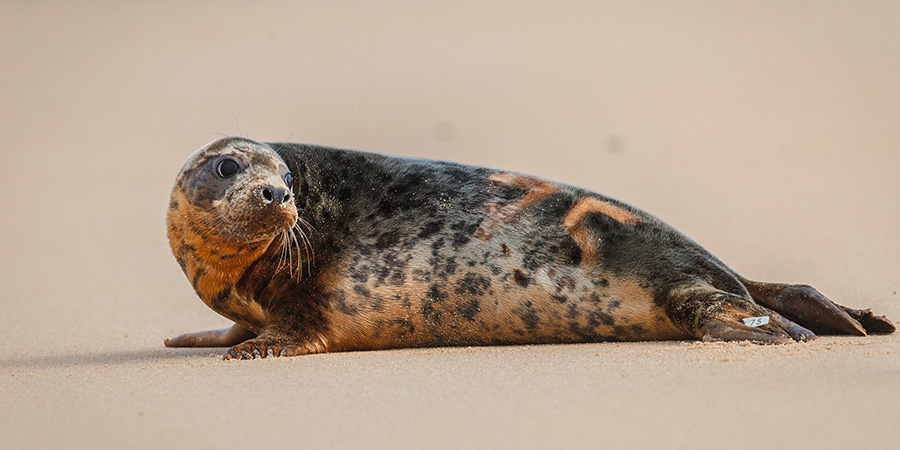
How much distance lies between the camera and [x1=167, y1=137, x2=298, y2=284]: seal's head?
13.7 feet

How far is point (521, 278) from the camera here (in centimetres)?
438

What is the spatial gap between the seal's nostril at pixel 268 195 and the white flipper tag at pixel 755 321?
201 cm

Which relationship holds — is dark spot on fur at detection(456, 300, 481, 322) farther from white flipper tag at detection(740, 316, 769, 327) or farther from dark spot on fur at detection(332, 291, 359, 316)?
white flipper tag at detection(740, 316, 769, 327)

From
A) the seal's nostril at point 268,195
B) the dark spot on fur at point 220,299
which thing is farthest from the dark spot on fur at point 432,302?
the dark spot on fur at point 220,299

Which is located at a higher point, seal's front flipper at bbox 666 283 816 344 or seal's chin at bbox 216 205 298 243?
seal's chin at bbox 216 205 298 243

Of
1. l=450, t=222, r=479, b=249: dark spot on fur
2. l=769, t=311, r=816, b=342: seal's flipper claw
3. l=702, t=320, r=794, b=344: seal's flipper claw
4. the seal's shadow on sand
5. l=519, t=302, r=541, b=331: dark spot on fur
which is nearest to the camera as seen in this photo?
l=702, t=320, r=794, b=344: seal's flipper claw

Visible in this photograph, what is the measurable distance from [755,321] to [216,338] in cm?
260

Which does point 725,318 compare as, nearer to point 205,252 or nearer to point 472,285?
point 472,285

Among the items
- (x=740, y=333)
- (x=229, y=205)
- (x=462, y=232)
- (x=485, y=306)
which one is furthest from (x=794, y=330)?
(x=229, y=205)

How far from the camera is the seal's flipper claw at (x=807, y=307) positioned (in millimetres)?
4402

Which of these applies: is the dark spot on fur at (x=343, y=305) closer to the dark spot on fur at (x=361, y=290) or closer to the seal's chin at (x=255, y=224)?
the dark spot on fur at (x=361, y=290)

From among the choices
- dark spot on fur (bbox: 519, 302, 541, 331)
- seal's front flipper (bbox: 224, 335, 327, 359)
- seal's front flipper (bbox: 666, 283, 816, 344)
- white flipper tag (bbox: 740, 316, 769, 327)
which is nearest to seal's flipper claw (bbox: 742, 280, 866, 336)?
seal's front flipper (bbox: 666, 283, 816, 344)

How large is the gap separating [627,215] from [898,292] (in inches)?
87.2

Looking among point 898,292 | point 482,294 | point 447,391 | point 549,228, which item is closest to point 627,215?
point 549,228
